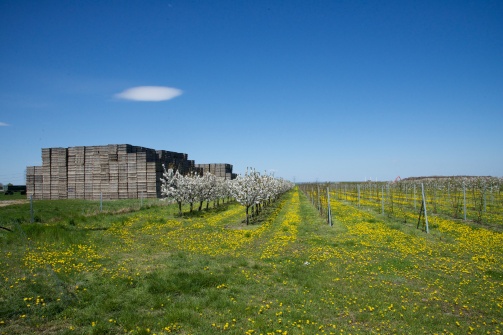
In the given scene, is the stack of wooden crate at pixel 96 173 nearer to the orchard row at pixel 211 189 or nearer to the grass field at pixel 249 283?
the orchard row at pixel 211 189

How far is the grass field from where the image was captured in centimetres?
747

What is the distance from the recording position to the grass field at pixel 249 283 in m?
7.47

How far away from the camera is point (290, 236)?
60.3 ft

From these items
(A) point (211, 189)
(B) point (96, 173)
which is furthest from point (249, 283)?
(B) point (96, 173)

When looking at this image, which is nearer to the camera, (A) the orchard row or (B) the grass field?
(B) the grass field

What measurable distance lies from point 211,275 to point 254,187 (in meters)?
14.7

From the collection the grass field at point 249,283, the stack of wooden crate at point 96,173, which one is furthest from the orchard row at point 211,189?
the stack of wooden crate at point 96,173

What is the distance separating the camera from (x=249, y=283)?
10203 millimetres

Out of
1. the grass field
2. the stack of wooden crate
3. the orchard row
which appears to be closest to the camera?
the grass field

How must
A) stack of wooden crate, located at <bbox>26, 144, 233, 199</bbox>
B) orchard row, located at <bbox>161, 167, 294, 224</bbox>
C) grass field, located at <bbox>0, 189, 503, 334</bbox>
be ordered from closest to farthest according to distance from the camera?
1. grass field, located at <bbox>0, 189, 503, 334</bbox>
2. orchard row, located at <bbox>161, 167, 294, 224</bbox>
3. stack of wooden crate, located at <bbox>26, 144, 233, 199</bbox>

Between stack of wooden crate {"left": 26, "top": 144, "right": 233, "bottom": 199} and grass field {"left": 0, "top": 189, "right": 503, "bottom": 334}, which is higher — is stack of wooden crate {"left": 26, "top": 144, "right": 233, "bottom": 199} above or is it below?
above

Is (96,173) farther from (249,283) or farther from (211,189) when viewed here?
(249,283)

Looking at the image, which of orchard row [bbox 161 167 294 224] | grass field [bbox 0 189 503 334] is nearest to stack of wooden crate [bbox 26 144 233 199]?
orchard row [bbox 161 167 294 224]

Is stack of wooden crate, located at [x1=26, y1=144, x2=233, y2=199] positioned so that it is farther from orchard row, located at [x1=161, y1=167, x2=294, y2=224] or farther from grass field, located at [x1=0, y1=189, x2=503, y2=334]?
grass field, located at [x1=0, y1=189, x2=503, y2=334]
